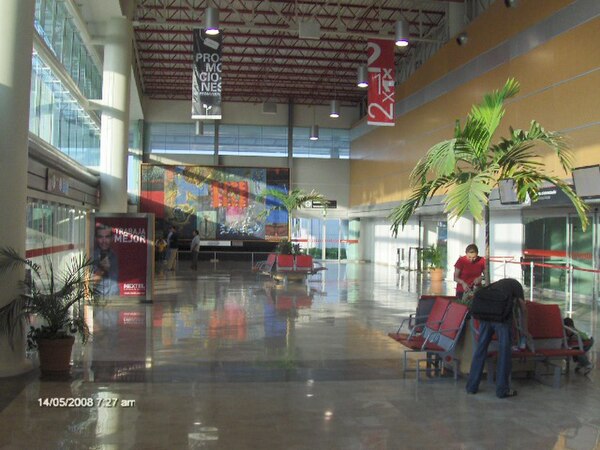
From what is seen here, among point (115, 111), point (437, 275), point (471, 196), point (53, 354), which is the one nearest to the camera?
point (471, 196)

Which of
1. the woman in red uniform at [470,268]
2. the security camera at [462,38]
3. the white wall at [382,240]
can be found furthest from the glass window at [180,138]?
the woman in red uniform at [470,268]

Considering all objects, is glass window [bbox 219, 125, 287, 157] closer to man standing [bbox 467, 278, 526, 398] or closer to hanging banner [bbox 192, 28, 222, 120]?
hanging banner [bbox 192, 28, 222, 120]

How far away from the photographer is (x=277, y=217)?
36844 millimetres

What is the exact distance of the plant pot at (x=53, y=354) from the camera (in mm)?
7148

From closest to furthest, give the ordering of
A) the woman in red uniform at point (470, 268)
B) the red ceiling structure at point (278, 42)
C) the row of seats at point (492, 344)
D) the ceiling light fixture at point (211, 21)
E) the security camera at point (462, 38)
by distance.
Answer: the row of seats at point (492, 344), the woman in red uniform at point (470, 268), the ceiling light fixture at point (211, 21), the security camera at point (462, 38), the red ceiling structure at point (278, 42)

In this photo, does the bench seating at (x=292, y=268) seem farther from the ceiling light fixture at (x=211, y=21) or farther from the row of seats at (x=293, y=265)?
the ceiling light fixture at (x=211, y=21)

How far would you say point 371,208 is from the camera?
3322cm

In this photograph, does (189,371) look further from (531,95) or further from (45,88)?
(531,95)

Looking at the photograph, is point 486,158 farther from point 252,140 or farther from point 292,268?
point 252,140

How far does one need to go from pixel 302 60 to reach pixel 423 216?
9696 millimetres

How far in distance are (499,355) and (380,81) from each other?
13.6 meters

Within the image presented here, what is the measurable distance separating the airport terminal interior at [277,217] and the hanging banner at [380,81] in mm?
60

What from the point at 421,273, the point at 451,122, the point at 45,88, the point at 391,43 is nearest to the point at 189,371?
the point at 45,88

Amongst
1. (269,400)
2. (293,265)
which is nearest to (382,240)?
(293,265)
